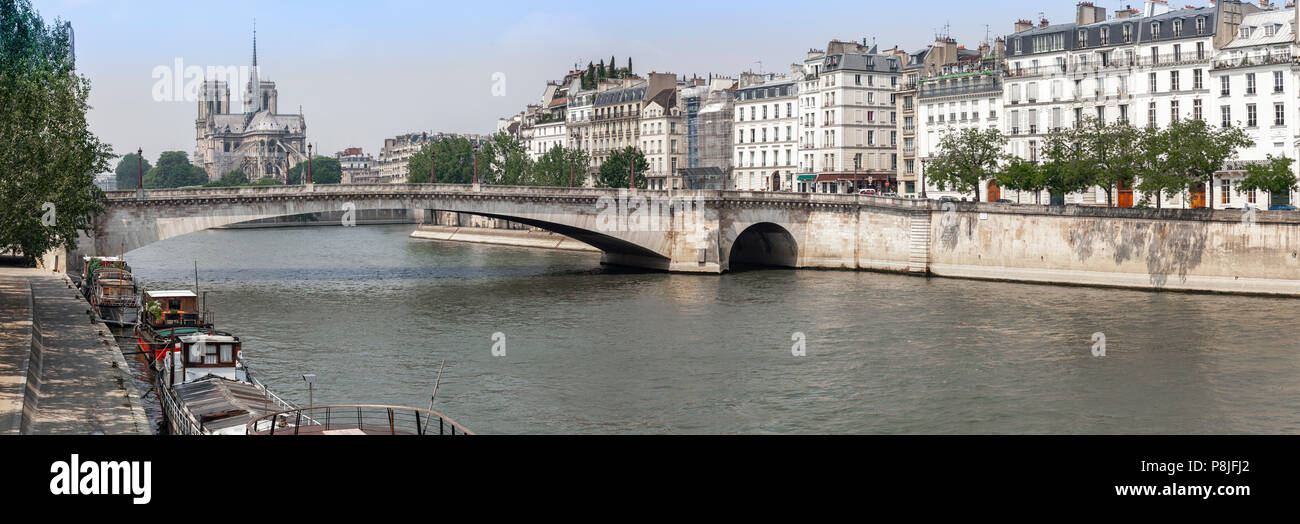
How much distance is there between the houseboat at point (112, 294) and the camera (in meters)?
41.5

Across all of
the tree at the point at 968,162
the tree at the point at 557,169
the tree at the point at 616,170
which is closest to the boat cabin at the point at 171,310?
the tree at the point at 968,162

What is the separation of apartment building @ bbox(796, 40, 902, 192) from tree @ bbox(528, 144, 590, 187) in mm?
22577

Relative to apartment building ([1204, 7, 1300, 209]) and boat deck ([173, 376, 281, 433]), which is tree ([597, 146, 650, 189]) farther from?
boat deck ([173, 376, 281, 433])

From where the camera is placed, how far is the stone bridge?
50.2 meters

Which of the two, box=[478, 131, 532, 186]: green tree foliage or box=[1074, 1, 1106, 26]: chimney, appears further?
box=[478, 131, 532, 186]: green tree foliage

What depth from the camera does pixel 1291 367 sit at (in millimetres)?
31984

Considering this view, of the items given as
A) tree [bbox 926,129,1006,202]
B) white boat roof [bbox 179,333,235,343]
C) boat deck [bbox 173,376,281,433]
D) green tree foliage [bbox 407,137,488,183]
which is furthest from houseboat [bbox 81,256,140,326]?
green tree foliage [bbox 407,137,488,183]

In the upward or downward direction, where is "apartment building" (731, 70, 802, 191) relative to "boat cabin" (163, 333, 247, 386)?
upward

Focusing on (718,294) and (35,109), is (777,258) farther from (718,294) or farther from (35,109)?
(35,109)

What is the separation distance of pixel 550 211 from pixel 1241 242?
32.6 m

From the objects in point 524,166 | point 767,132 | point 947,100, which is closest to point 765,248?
point 947,100

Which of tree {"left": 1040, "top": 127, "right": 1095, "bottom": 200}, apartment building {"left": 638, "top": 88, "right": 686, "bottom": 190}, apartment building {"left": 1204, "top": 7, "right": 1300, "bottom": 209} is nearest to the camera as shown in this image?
tree {"left": 1040, "top": 127, "right": 1095, "bottom": 200}
